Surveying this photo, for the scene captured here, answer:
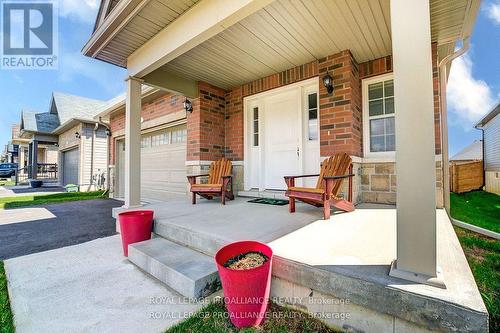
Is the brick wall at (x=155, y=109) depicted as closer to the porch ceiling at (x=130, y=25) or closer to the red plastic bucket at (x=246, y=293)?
the porch ceiling at (x=130, y=25)

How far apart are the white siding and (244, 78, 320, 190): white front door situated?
8.23 meters

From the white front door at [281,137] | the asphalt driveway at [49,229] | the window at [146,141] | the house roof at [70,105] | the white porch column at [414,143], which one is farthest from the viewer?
the house roof at [70,105]

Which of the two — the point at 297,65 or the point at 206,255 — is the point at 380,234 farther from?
the point at 297,65

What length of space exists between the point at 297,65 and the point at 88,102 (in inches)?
576

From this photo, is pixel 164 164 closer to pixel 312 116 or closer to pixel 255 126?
pixel 255 126

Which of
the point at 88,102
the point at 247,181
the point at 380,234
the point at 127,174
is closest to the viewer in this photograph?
the point at 380,234

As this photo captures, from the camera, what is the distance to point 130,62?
152 inches

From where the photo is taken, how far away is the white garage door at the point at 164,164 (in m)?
5.62

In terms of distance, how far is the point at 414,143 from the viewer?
1291 millimetres

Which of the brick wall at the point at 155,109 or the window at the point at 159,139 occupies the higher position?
the brick wall at the point at 155,109

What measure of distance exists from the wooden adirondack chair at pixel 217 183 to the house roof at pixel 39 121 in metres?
13.8

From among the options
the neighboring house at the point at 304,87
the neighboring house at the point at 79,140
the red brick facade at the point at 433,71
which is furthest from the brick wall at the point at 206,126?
the neighboring house at the point at 79,140

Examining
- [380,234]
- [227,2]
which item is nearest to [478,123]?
[380,234]

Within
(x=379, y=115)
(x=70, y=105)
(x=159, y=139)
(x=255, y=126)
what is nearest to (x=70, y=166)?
(x=70, y=105)
